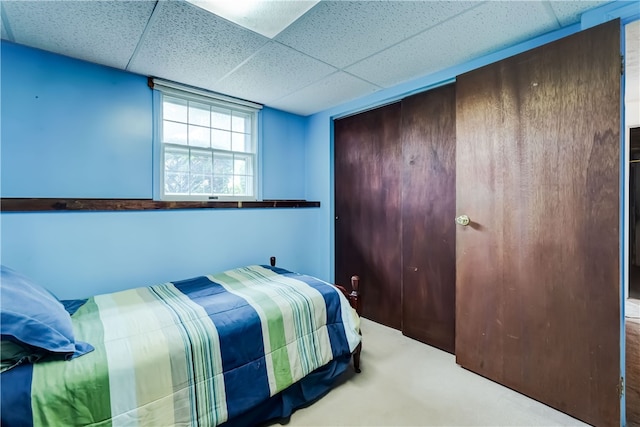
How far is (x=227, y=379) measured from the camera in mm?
1472

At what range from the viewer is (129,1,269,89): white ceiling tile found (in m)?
1.69

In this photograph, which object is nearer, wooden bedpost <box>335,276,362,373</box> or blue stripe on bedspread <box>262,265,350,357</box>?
blue stripe on bedspread <box>262,265,350,357</box>

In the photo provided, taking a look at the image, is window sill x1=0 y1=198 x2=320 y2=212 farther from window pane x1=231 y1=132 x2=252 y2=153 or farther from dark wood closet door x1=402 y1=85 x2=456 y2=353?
dark wood closet door x1=402 y1=85 x2=456 y2=353

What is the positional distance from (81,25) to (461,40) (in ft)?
7.91

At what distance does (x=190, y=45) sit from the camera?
1.97m

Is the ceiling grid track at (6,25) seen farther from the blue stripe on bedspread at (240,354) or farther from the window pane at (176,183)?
the blue stripe on bedspread at (240,354)

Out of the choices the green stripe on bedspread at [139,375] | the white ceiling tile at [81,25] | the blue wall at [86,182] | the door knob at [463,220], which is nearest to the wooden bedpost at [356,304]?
the door knob at [463,220]

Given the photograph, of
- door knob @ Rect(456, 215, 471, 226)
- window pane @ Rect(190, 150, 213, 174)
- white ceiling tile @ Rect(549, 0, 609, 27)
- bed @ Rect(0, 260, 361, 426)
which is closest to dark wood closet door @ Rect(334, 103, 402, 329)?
door knob @ Rect(456, 215, 471, 226)

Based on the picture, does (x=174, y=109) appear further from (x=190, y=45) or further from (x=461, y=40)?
(x=461, y=40)

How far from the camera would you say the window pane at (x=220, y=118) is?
9.64 ft

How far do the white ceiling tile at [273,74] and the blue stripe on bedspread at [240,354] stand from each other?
179cm

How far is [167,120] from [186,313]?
6.07 feet

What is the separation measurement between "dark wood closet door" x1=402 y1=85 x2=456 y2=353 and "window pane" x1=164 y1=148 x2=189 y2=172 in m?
2.07

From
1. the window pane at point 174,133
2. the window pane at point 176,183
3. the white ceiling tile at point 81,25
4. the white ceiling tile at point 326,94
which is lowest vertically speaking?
the window pane at point 176,183
